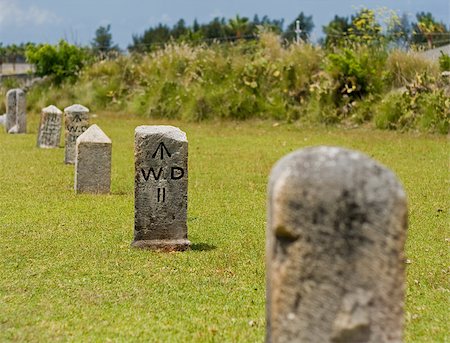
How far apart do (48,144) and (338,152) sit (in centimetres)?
1707

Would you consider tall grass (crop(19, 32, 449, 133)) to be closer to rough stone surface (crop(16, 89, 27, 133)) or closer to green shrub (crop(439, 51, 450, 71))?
green shrub (crop(439, 51, 450, 71))

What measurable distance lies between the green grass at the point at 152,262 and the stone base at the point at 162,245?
0.13 metres

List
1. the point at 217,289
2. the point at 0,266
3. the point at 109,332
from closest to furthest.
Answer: the point at 109,332, the point at 217,289, the point at 0,266

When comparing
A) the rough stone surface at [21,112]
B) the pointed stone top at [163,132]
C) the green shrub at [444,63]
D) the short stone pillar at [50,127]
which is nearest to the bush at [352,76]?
the green shrub at [444,63]

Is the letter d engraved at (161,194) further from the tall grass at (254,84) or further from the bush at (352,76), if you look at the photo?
the bush at (352,76)

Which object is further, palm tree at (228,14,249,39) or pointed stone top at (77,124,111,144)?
palm tree at (228,14,249,39)

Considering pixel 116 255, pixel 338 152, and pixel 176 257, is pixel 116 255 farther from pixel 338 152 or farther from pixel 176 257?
pixel 338 152

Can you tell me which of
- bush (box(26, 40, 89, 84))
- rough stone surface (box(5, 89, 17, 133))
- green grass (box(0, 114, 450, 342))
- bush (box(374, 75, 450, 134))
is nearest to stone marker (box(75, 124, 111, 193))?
green grass (box(0, 114, 450, 342))

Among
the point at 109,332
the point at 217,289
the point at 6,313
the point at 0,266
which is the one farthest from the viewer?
the point at 0,266

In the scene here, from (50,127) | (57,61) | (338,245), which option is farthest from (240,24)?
(338,245)

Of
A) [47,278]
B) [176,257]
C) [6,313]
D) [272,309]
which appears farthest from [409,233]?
[272,309]

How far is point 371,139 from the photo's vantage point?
71.1 ft

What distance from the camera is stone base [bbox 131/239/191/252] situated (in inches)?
361

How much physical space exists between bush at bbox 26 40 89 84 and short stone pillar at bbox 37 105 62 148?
50.8 feet
